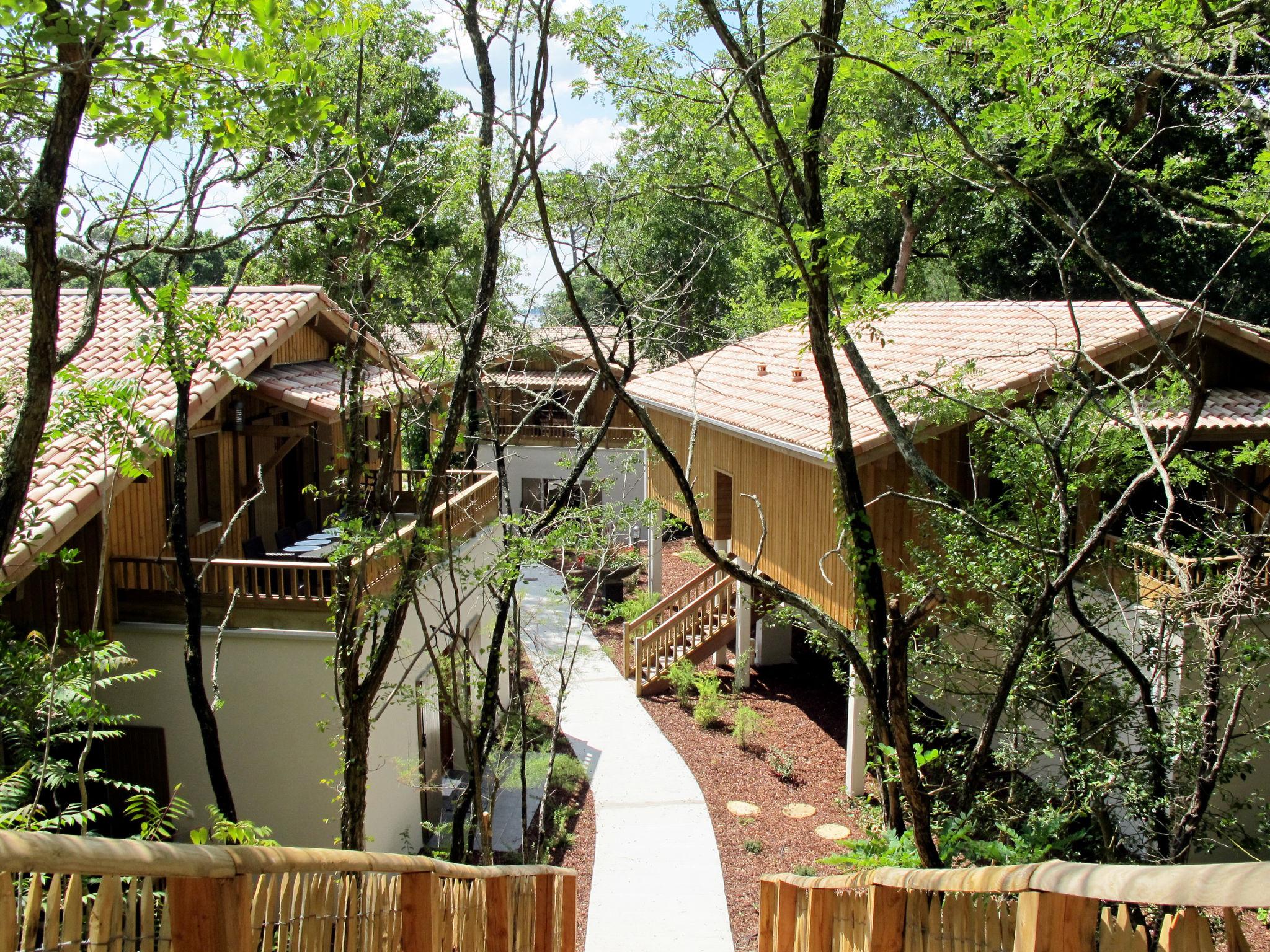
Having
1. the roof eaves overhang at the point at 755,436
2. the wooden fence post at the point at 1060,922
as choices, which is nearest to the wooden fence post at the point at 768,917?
the wooden fence post at the point at 1060,922

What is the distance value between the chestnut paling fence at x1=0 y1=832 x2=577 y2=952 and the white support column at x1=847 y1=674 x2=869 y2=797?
9.37 meters

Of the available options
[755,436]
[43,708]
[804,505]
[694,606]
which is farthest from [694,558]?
[43,708]

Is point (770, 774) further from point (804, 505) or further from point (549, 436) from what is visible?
point (549, 436)

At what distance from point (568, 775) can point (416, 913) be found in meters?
10.6

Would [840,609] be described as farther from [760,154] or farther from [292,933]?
[292,933]

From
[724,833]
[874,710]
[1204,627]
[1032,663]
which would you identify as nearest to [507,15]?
[874,710]

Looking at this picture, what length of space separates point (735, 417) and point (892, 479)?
9.90 ft

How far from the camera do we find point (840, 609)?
38.5ft

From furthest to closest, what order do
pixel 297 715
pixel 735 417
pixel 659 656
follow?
pixel 659 656
pixel 735 417
pixel 297 715

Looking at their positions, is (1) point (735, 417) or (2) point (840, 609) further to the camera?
(1) point (735, 417)

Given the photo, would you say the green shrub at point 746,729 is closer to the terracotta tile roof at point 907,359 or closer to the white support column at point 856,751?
the white support column at point 856,751

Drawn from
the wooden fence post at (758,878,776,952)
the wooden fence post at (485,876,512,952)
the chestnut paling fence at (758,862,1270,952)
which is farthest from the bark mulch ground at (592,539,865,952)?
the chestnut paling fence at (758,862,1270,952)

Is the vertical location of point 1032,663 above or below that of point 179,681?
above

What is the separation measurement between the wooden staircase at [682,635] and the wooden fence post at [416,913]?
13.6 meters
